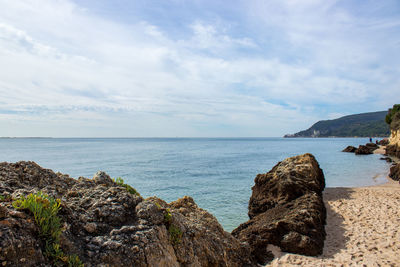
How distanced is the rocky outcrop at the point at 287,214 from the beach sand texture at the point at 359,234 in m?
0.39

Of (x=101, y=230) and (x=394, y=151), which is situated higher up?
(x=101, y=230)

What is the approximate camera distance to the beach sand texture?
7418 millimetres

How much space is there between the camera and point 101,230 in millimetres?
4207

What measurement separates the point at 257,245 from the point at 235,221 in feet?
20.9

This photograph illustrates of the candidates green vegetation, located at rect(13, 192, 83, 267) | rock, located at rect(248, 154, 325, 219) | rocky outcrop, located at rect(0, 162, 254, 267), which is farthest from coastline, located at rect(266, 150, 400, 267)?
green vegetation, located at rect(13, 192, 83, 267)

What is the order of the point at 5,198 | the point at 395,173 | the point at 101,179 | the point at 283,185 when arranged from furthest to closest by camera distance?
the point at 395,173, the point at 283,185, the point at 101,179, the point at 5,198

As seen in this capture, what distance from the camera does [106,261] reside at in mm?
3721

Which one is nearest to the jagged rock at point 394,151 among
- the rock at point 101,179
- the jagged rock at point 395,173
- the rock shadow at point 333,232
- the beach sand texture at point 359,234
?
the jagged rock at point 395,173

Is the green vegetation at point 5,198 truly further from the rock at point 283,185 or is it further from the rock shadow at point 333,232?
the rock at point 283,185

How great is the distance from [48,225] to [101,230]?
909 millimetres

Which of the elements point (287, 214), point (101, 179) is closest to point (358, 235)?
point (287, 214)

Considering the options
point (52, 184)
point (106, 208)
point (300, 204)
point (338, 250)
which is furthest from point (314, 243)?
point (52, 184)

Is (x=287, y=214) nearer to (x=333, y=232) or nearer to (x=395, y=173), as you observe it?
(x=333, y=232)

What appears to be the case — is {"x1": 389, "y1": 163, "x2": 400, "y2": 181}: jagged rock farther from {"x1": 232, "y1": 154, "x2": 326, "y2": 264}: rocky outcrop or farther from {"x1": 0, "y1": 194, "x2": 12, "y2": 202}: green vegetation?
{"x1": 0, "y1": 194, "x2": 12, "y2": 202}: green vegetation
